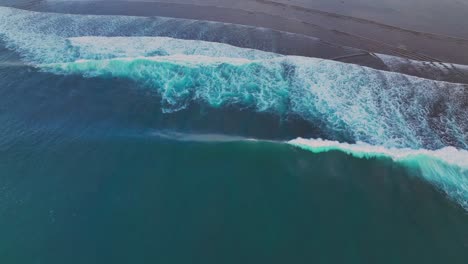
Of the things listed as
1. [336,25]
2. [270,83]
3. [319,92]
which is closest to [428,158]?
[319,92]

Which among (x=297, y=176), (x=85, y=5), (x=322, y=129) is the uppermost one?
(x=85, y=5)

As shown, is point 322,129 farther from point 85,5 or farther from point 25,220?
point 85,5

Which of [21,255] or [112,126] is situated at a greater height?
[112,126]

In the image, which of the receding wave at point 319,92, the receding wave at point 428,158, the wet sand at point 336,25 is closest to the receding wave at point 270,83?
the receding wave at point 319,92

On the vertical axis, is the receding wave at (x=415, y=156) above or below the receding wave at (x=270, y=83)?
below

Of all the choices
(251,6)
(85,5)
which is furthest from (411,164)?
(85,5)

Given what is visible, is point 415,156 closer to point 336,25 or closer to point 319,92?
point 319,92

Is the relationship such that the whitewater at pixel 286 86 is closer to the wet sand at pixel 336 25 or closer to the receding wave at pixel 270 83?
the receding wave at pixel 270 83
